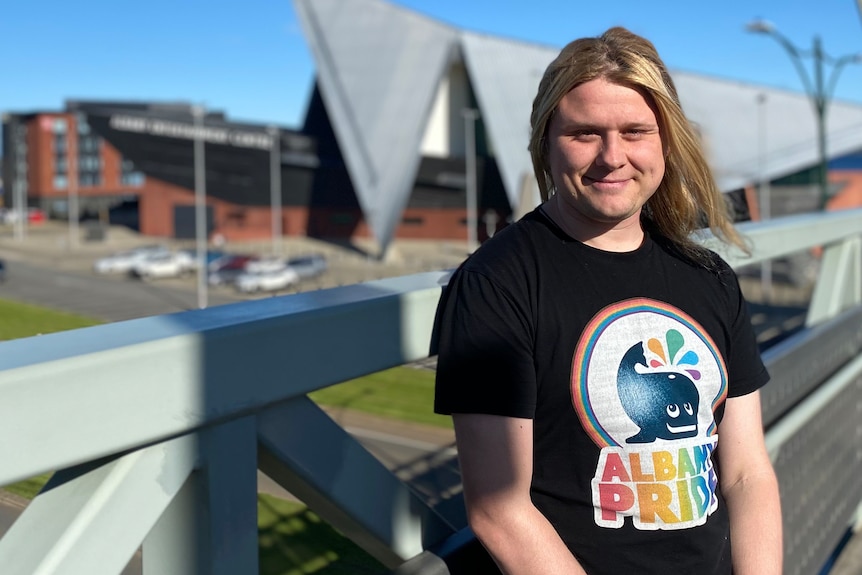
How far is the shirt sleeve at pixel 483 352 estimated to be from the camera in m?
1.18

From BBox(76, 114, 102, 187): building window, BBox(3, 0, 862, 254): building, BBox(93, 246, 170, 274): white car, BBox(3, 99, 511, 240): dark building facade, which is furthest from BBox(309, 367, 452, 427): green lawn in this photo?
BBox(76, 114, 102, 187): building window

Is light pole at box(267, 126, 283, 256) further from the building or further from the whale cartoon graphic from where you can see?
the whale cartoon graphic

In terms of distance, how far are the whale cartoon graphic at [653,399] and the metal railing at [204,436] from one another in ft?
1.08

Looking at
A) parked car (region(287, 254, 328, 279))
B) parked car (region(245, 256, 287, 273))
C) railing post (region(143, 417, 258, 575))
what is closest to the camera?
railing post (region(143, 417, 258, 575))

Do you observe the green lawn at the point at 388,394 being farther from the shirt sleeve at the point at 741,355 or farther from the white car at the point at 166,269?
the white car at the point at 166,269

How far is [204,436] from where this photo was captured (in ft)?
3.44

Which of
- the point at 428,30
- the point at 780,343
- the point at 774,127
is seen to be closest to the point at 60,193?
the point at 428,30

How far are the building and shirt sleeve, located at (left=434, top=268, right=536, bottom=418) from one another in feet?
105

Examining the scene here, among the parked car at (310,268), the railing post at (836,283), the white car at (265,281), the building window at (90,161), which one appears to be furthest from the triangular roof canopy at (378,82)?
the white car at (265,281)

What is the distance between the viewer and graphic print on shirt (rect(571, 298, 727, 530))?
1312 mm

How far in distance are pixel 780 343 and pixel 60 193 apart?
190 ft

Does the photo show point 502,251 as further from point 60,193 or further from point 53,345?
point 60,193

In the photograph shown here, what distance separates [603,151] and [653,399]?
1.32 ft

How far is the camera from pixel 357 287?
1.46 m
